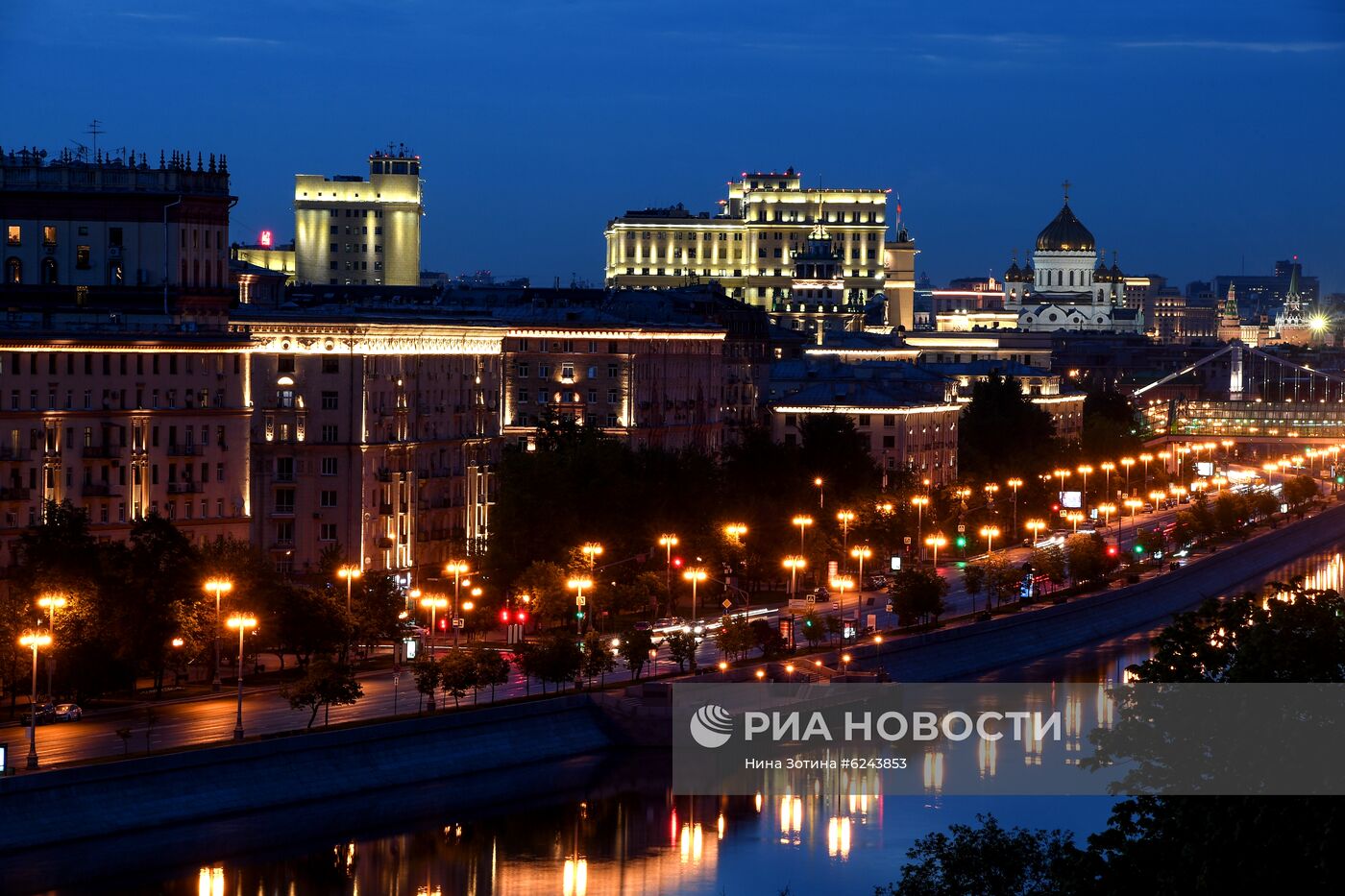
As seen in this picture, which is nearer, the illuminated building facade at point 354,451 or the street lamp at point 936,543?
the illuminated building facade at point 354,451

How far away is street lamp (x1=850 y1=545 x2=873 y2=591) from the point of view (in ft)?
347

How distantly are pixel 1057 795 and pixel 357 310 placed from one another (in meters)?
46.7

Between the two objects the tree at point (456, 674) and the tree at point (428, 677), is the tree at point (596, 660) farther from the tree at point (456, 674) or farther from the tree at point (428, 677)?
the tree at point (428, 677)

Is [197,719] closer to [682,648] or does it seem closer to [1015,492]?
[682,648]

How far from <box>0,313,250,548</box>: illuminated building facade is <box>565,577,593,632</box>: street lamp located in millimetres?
9697

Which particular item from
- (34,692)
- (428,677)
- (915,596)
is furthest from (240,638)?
(915,596)

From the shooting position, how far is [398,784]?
6925 centimetres

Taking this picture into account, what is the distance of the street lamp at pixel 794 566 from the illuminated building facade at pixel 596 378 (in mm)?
14621

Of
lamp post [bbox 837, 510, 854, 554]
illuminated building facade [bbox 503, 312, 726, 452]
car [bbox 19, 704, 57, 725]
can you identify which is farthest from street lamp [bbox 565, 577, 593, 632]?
illuminated building facade [bbox 503, 312, 726, 452]

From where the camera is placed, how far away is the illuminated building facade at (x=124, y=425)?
8325 centimetres

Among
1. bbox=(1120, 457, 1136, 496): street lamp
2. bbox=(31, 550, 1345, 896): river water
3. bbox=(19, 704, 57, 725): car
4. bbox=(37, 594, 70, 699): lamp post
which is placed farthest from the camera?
bbox=(1120, 457, 1136, 496): street lamp

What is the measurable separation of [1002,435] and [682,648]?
7794cm

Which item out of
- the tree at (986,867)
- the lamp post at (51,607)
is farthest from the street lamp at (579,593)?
the tree at (986,867)

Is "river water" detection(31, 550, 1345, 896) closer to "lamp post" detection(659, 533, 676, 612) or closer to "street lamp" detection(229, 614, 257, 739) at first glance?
"street lamp" detection(229, 614, 257, 739)
